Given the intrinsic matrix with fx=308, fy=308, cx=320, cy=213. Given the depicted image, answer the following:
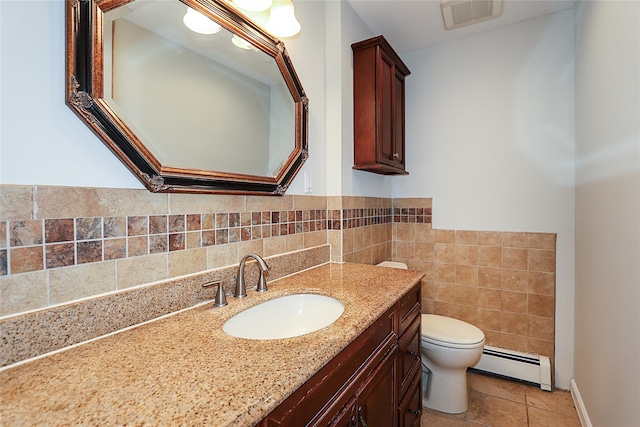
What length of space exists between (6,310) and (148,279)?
12.8 inches

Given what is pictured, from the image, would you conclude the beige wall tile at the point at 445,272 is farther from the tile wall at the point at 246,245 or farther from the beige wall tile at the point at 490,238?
the beige wall tile at the point at 490,238

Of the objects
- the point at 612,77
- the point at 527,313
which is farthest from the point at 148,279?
the point at 527,313

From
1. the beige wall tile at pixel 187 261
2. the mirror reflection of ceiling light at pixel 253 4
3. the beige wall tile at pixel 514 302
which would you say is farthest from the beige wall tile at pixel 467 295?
the mirror reflection of ceiling light at pixel 253 4

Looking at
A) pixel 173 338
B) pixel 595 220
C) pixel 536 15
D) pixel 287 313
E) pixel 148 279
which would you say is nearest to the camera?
pixel 173 338

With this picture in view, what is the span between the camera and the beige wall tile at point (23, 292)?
27.3 inches

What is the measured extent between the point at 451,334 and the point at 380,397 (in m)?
0.95

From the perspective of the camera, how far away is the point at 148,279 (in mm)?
974

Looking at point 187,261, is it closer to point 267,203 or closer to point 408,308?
point 267,203

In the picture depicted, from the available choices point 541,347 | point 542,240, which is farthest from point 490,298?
point 542,240

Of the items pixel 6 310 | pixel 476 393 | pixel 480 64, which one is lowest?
pixel 476 393

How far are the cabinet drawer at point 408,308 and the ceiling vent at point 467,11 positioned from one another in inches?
70.2

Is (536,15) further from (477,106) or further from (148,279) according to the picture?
(148,279)

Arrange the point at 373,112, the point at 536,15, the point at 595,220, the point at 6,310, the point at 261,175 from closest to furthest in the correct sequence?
the point at 6,310 < the point at 261,175 < the point at 595,220 < the point at 373,112 < the point at 536,15

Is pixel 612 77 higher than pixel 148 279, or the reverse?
pixel 612 77
